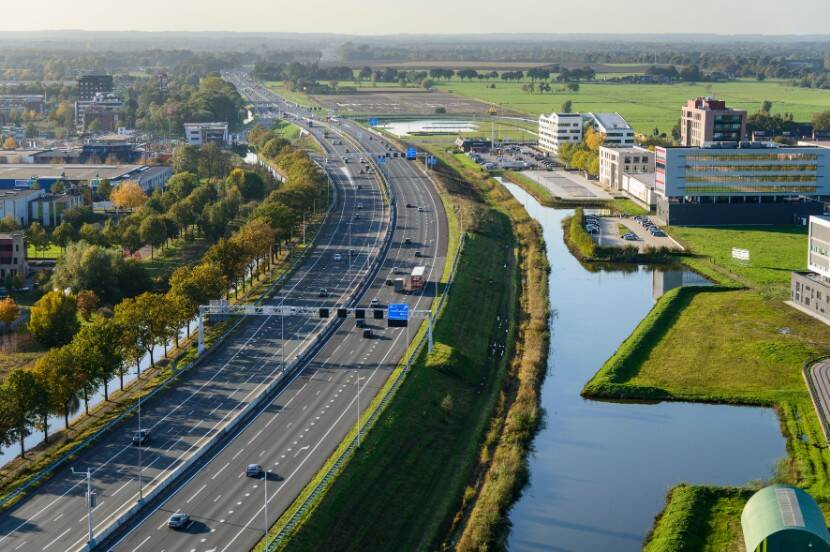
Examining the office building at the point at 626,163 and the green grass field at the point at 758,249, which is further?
the office building at the point at 626,163

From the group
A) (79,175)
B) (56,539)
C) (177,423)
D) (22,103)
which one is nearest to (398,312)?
(177,423)

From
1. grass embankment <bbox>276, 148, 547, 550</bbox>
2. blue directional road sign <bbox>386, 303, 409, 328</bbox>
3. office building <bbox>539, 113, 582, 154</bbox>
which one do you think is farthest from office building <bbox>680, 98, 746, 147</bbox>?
blue directional road sign <bbox>386, 303, 409, 328</bbox>

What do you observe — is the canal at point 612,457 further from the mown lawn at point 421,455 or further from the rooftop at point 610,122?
the rooftop at point 610,122

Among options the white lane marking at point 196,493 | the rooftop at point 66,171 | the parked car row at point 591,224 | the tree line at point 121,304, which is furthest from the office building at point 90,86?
the white lane marking at point 196,493

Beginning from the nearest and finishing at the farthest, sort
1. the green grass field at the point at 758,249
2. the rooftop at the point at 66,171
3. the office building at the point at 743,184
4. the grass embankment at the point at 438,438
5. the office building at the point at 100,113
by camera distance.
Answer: the grass embankment at the point at 438,438, the green grass field at the point at 758,249, the office building at the point at 743,184, the rooftop at the point at 66,171, the office building at the point at 100,113

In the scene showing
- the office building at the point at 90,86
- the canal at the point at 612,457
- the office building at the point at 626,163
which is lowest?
the canal at the point at 612,457

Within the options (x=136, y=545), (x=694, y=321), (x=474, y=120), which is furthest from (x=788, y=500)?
(x=474, y=120)

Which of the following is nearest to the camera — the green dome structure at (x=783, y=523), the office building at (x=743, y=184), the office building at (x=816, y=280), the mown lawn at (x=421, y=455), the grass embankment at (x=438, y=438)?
the green dome structure at (x=783, y=523)

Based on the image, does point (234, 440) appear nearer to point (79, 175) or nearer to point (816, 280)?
point (816, 280)
